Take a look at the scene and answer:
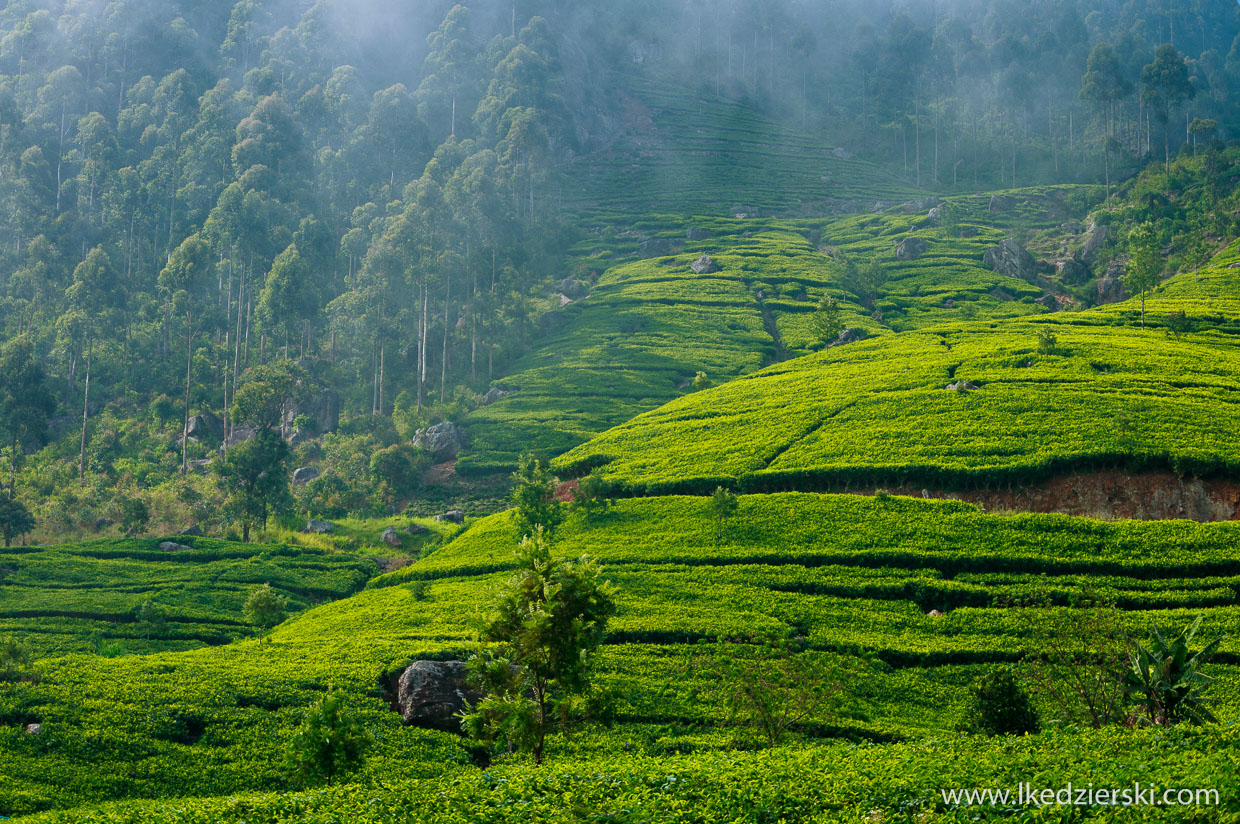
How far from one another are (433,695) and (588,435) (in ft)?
146

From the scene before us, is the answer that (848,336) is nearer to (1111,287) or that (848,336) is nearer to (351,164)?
(1111,287)

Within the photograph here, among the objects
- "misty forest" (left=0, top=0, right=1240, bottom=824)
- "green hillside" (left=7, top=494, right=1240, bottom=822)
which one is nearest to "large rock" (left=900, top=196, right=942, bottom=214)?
"misty forest" (left=0, top=0, right=1240, bottom=824)

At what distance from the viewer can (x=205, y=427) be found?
8788cm

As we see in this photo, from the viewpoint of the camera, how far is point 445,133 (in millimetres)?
142000

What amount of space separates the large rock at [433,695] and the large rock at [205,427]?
195 feet

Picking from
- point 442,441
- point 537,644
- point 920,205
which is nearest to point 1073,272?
point 920,205

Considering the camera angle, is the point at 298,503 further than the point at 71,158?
No

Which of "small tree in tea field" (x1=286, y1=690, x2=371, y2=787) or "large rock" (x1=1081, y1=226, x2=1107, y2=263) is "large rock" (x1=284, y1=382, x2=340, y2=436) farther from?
"large rock" (x1=1081, y1=226, x2=1107, y2=263)

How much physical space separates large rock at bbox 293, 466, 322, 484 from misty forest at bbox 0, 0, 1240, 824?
0.24m

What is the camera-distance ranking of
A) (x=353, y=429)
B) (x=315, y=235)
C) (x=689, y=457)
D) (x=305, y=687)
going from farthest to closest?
(x=315, y=235), (x=353, y=429), (x=689, y=457), (x=305, y=687)

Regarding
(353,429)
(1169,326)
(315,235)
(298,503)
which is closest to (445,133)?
(315,235)

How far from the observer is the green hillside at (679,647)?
29781 millimetres

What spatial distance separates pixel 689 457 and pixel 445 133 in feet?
324

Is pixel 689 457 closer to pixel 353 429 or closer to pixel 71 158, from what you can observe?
pixel 353 429
